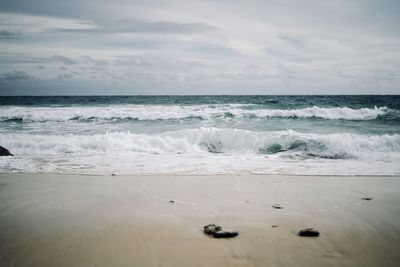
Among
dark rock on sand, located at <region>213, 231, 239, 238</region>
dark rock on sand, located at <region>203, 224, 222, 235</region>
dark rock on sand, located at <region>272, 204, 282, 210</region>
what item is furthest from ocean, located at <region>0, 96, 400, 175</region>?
dark rock on sand, located at <region>213, 231, 239, 238</region>

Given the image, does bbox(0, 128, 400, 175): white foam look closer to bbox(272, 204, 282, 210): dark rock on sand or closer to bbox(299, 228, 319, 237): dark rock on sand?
bbox(272, 204, 282, 210): dark rock on sand

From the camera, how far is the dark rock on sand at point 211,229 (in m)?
3.37

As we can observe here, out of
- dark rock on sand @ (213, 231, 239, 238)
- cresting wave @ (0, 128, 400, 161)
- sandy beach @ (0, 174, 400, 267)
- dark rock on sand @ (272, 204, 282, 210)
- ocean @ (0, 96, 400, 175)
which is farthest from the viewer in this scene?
cresting wave @ (0, 128, 400, 161)

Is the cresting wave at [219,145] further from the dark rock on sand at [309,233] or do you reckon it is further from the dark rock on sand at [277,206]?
the dark rock on sand at [309,233]

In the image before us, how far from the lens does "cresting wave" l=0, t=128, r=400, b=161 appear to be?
9.27m

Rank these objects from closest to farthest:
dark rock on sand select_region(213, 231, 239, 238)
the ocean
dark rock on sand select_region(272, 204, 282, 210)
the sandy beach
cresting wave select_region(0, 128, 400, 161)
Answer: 1. the sandy beach
2. dark rock on sand select_region(213, 231, 239, 238)
3. dark rock on sand select_region(272, 204, 282, 210)
4. the ocean
5. cresting wave select_region(0, 128, 400, 161)

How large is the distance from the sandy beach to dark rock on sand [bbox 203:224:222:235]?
62mm

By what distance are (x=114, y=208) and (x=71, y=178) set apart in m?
2.18

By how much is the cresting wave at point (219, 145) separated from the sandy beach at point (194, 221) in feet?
11.7

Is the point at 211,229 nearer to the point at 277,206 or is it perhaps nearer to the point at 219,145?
the point at 277,206

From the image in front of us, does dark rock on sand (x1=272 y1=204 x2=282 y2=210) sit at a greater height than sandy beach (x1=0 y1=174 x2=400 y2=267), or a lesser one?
greater

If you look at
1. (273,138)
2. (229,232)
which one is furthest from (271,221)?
(273,138)

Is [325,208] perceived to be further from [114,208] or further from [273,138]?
[273,138]

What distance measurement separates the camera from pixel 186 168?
6.93m
